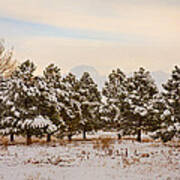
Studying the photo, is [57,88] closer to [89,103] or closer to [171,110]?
[89,103]

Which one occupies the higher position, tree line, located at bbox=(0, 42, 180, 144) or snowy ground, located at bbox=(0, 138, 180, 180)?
tree line, located at bbox=(0, 42, 180, 144)

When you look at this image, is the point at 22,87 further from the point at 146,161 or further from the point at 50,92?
the point at 146,161

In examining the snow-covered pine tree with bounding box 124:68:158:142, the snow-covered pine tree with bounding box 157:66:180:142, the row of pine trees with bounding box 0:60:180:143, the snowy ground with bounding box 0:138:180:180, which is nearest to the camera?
the snowy ground with bounding box 0:138:180:180

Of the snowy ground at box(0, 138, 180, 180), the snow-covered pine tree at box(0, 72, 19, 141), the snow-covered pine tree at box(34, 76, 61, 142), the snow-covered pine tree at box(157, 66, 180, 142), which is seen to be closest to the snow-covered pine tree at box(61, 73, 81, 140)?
the snow-covered pine tree at box(34, 76, 61, 142)

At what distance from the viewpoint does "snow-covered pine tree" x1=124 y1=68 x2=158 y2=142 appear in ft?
105

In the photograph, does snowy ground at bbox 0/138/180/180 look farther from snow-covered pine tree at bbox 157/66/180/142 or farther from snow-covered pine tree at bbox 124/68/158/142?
snow-covered pine tree at bbox 124/68/158/142

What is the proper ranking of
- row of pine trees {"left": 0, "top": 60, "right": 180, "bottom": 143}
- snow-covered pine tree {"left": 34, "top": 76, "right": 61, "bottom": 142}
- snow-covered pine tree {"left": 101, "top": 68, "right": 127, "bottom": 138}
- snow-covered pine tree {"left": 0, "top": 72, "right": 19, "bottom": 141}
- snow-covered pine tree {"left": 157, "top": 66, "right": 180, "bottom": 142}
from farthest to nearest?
snow-covered pine tree {"left": 101, "top": 68, "right": 127, "bottom": 138}
snow-covered pine tree {"left": 34, "top": 76, "right": 61, "bottom": 142}
row of pine trees {"left": 0, "top": 60, "right": 180, "bottom": 143}
snow-covered pine tree {"left": 0, "top": 72, "right": 19, "bottom": 141}
snow-covered pine tree {"left": 157, "top": 66, "right": 180, "bottom": 142}

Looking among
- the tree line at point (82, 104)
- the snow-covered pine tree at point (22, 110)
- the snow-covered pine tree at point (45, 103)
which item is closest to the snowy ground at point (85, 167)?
the snow-covered pine tree at point (22, 110)

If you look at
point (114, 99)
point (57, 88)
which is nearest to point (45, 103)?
point (57, 88)

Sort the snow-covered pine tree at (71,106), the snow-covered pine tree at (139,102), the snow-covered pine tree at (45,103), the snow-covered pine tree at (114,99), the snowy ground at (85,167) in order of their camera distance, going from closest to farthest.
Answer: the snowy ground at (85,167), the snow-covered pine tree at (45,103), the snow-covered pine tree at (71,106), the snow-covered pine tree at (139,102), the snow-covered pine tree at (114,99)

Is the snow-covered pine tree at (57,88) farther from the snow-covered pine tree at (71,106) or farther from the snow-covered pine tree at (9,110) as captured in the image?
the snow-covered pine tree at (9,110)

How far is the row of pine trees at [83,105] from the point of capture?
25.4 m

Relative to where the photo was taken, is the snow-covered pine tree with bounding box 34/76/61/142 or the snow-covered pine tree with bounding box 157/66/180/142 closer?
the snow-covered pine tree with bounding box 157/66/180/142

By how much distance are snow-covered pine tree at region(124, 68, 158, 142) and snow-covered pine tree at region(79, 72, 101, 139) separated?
14.6ft
